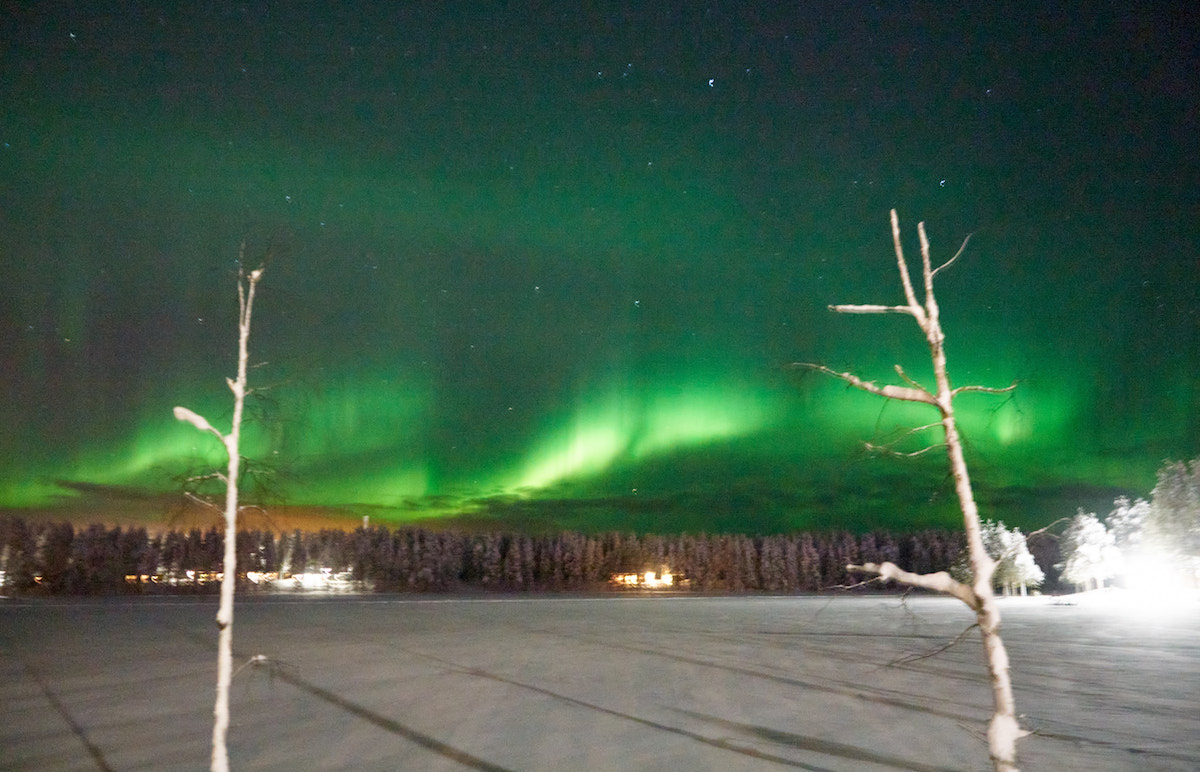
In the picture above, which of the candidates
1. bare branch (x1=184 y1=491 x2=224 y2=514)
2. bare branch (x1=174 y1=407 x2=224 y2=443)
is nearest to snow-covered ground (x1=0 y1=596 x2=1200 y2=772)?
bare branch (x1=184 y1=491 x2=224 y2=514)

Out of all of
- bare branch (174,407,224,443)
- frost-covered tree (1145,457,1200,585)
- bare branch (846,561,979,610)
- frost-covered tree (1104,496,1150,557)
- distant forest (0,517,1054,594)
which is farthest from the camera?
distant forest (0,517,1054,594)

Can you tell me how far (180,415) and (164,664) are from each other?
74.7ft

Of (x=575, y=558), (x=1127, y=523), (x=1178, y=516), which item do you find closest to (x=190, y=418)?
(x=1178, y=516)

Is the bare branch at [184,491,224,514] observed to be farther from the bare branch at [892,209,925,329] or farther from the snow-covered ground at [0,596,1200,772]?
the bare branch at [892,209,925,329]

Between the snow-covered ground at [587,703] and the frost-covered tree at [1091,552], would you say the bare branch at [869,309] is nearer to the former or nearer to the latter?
the snow-covered ground at [587,703]

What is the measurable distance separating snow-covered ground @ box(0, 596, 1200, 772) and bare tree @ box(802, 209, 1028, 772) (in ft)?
1.67

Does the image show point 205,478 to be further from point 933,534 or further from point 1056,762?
point 933,534

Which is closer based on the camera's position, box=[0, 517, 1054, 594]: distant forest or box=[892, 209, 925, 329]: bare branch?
box=[892, 209, 925, 329]: bare branch

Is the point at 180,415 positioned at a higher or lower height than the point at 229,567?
higher

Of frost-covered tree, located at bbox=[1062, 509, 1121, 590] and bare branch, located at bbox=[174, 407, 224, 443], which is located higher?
bare branch, located at bbox=[174, 407, 224, 443]

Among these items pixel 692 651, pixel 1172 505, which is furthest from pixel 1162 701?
pixel 1172 505

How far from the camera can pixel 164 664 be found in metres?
25.7

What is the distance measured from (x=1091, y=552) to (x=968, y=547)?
12818 centimetres

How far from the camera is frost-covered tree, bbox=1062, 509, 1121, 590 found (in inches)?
4338
